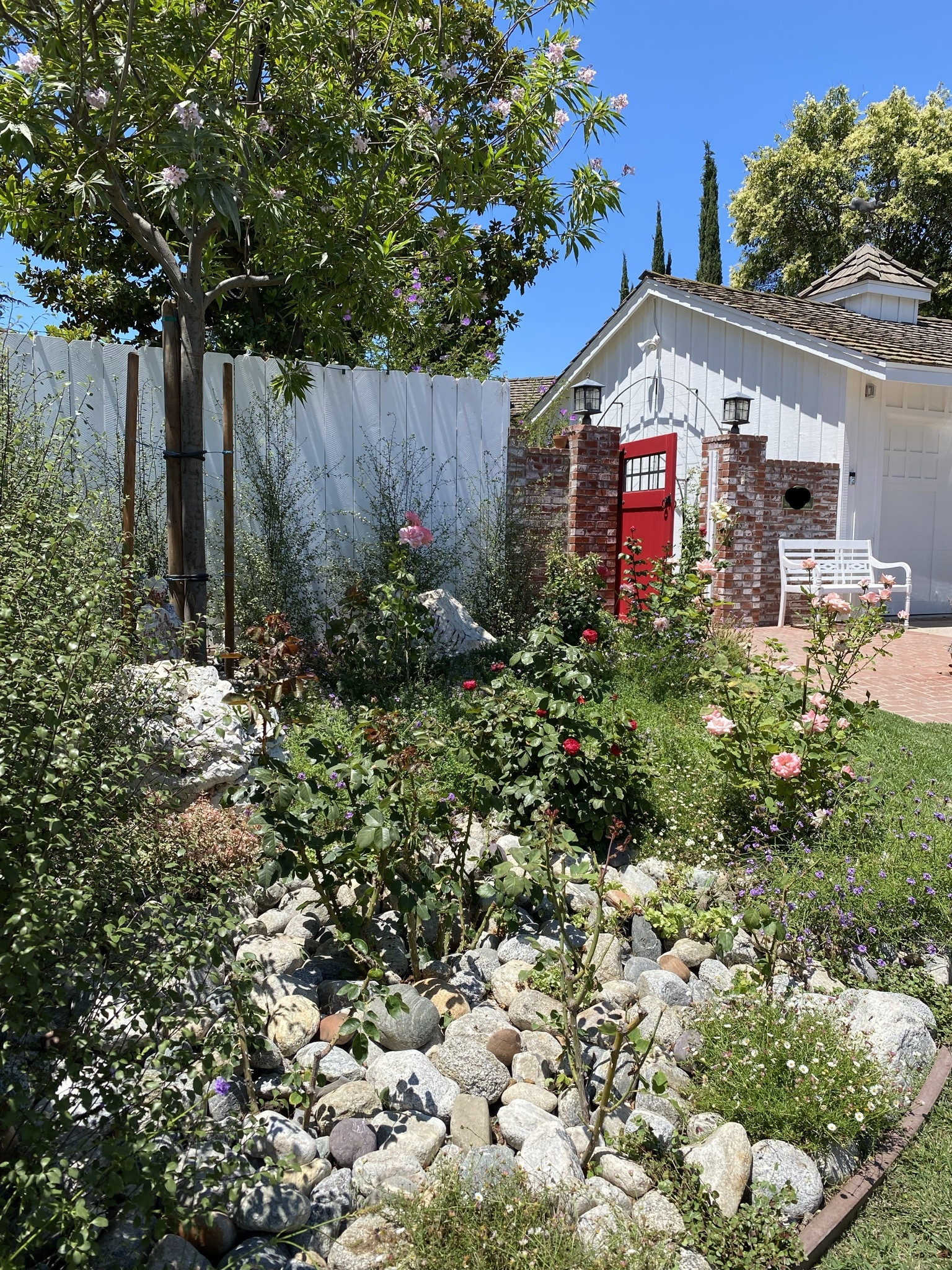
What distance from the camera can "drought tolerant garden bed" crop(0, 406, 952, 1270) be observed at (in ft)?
5.69

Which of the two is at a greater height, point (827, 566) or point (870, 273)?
point (870, 273)

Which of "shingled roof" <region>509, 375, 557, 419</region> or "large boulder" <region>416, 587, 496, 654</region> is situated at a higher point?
"shingled roof" <region>509, 375, 557, 419</region>

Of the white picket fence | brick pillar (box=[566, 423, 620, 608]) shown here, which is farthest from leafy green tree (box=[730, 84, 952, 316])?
the white picket fence

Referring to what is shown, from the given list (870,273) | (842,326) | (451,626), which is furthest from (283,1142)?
(870,273)

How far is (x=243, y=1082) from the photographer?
7.31 ft

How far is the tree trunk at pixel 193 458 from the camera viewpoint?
5195mm

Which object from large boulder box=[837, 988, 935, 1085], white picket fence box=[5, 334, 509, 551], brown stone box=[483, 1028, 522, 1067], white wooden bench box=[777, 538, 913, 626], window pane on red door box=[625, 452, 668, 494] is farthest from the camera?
window pane on red door box=[625, 452, 668, 494]

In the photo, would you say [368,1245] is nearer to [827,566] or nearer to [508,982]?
[508,982]

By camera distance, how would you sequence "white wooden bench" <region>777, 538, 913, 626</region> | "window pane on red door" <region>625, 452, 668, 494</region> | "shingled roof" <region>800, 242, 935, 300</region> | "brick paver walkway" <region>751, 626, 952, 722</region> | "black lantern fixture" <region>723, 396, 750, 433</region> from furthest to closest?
"shingled roof" <region>800, 242, 935, 300</region>
"window pane on red door" <region>625, 452, 668, 494</region>
"black lantern fixture" <region>723, 396, 750, 433</region>
"white wooden bench" <region>777, 538, 913, 626</region>
"brick paver walkway" <region>751, 626, 952, 722</region>

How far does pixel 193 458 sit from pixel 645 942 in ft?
12.5

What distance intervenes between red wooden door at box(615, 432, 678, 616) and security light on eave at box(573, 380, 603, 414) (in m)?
0.84

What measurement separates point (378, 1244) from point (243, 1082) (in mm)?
595

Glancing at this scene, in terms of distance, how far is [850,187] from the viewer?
20219 mm

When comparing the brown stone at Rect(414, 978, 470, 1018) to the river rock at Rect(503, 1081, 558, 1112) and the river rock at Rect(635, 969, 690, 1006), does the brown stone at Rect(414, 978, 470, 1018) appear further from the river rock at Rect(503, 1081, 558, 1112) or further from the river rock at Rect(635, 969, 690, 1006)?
the river rock at Rect(635, 969, 690, 1006)
